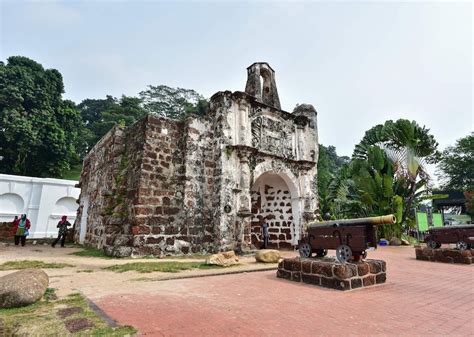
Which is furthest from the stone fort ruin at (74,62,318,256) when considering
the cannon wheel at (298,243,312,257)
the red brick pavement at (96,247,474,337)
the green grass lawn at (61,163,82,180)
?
the green grass lawn at (61,163,82,180)

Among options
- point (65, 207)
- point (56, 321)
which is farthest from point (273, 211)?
point (65, 207)

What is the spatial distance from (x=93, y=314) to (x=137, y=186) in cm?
614

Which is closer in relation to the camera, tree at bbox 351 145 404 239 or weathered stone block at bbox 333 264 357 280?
weathered stone block at bbox 333 264 357 280

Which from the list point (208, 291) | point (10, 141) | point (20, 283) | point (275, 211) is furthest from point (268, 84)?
point (10, 141)

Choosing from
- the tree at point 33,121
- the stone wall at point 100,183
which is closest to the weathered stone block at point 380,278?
the stone wall at point 100,183

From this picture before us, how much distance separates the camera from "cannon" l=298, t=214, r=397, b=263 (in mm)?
5441

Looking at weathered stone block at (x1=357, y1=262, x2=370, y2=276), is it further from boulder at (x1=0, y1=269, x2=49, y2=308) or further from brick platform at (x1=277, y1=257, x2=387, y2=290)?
boulder at (x1=0, y1=269, x2=49, y2=308)

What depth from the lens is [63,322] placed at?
3.01m

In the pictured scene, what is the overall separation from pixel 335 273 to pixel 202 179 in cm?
623

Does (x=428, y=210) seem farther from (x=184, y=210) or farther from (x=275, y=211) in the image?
(x=184, y=210)

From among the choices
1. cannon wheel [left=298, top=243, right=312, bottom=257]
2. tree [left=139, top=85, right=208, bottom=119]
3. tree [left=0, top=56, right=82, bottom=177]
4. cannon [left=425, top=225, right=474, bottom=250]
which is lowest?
cannon wheel [left=298, top=243, right=312, bottom=257]

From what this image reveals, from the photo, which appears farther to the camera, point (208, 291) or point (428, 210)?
point (428, 210)

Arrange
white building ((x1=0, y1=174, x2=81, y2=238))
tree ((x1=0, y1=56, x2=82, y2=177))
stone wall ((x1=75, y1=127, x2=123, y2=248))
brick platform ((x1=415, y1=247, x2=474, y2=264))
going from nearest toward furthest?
brick platform ((x1=415, y1=247, x2=474, y2=264)), stone wall ((x1=75, y1=127, x2=123, y2=248)), white building ((x1=0, y1=174, x2=81, y2=238)), tree ((x1=0, y1=56, x2=82, y2=177))

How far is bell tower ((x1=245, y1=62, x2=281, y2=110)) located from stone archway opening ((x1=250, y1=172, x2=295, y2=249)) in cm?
354
